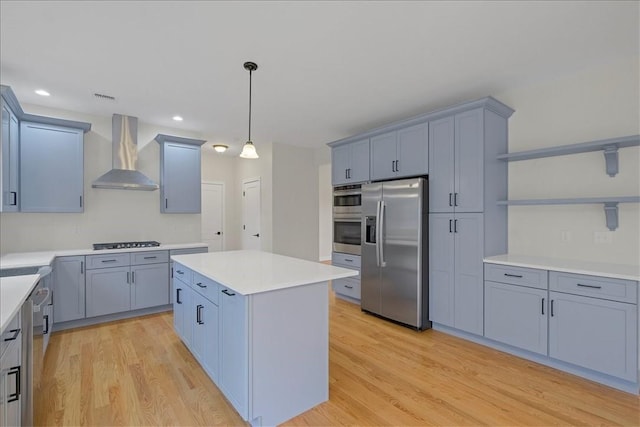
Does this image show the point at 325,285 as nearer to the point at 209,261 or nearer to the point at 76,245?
the point at 209,261

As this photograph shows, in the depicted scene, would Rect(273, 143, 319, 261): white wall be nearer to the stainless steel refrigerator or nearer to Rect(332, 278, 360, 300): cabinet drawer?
Rect(332, 278, 360, 300): cabinet drawer

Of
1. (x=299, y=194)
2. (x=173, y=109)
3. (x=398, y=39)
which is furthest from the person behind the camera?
(x=299, y=194)

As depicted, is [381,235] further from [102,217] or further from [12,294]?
[102,217]

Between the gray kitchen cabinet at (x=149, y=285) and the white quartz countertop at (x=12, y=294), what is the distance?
6.60 feet

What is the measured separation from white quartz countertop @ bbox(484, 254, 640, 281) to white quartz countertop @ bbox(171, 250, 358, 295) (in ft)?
5.57

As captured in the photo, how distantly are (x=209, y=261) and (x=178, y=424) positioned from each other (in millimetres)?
1192

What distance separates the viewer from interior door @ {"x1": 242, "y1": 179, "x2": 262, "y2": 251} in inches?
237

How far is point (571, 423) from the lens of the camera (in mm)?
1910

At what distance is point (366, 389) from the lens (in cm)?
230

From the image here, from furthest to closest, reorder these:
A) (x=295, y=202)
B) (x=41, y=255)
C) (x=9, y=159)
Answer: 1. (x=295, y=202)
2. (x=41, y=255)
3. (x=9, y=159)

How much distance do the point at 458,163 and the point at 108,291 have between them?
432 cm

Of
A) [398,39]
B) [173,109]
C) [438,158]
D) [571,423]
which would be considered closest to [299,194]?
Result: [173,109]

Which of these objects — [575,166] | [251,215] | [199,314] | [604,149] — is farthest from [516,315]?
[251,215]

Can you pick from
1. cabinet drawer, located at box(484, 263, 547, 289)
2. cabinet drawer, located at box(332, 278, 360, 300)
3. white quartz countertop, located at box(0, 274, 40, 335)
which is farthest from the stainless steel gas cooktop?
cabinet drawer, located at box(484, 263, 547, 289)
